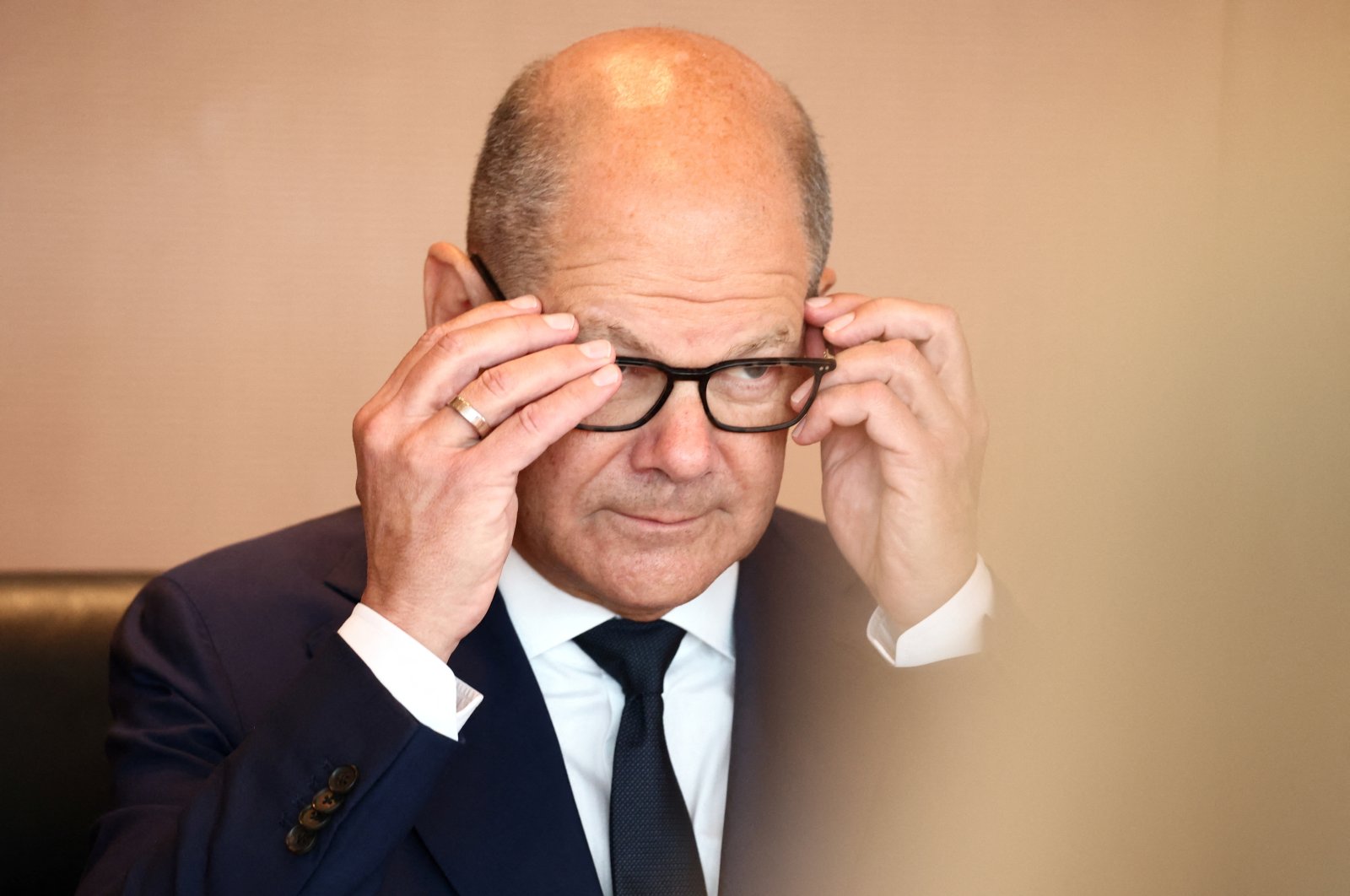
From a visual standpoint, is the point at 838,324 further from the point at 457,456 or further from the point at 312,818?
the point at 312,818

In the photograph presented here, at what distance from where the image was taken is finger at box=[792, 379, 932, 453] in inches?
50.1

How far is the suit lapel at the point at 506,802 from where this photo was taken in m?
1.25

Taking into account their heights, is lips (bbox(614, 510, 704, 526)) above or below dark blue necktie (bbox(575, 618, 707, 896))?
above

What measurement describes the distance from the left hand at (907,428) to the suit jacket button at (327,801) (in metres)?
0.57

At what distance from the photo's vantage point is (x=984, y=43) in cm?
26

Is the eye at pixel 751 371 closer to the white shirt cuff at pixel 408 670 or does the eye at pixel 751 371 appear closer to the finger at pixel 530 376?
the finger at pixel 530 376

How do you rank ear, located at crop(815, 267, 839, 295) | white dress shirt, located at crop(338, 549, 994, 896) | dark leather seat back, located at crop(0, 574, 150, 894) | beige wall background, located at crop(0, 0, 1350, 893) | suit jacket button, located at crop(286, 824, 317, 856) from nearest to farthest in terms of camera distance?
beige wall background, located at crop(0, 0, 1350, 893) → suit jacket button, located at crop(286, 824, 317, 856) → white dress shirt, located at crop(338, 549, 994, 896) → ear, located at crop(815, 267, 839, 295) → dark leather seat back, located at crop(0, 574, 150, 894)

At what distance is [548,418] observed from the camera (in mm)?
1112

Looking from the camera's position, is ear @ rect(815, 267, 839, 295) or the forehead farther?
ear @ rect(815, 267, 839, 295)

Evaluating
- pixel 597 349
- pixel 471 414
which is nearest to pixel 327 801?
pixel 471 414

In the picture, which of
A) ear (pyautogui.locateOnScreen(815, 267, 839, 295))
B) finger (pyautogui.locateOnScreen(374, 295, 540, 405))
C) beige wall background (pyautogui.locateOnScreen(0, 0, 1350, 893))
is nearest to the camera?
beige wall background (pyautogui.locateOnScreen(0, 0, 1350, 893))

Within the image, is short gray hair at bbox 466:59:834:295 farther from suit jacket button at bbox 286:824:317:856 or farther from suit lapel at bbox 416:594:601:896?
suit jacket button at bbox 286:824:317:856

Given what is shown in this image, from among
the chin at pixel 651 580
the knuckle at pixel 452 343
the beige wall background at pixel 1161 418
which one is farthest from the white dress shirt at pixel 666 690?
the beige wall background at pixel 1161 418

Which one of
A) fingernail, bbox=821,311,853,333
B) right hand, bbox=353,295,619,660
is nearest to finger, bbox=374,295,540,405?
right hand, bbox=353,295,619,660
